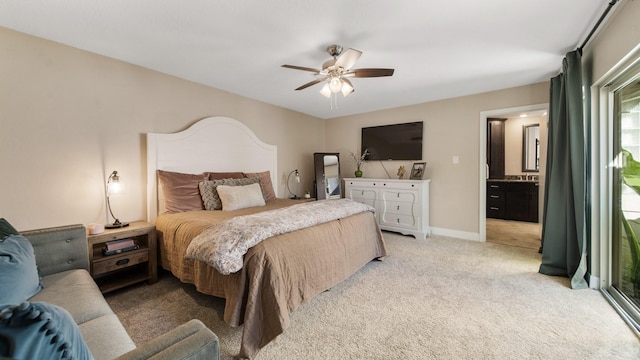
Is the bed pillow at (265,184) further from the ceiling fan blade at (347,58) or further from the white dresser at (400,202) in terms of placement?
the ceiling fan blade at (347,58)

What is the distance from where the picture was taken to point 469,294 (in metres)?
2.32

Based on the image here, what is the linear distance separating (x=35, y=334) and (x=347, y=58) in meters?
2.32

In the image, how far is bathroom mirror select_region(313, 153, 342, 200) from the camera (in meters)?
4.83

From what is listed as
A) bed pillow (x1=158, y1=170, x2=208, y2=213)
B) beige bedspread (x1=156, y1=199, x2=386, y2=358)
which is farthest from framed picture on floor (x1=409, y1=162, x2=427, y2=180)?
bed pillow (x1=158, y1=170, x2=208, y2=213)

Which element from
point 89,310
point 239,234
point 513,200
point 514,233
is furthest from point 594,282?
point 89,310

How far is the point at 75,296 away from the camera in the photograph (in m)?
1.43

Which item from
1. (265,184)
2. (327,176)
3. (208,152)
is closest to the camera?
(208,152)

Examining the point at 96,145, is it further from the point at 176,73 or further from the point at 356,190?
the point at 356,190

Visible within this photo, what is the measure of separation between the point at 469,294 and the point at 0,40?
450cm

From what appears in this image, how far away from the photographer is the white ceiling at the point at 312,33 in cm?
184

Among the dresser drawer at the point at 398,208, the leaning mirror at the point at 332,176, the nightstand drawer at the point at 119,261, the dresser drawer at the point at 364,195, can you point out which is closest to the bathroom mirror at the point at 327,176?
the leaning mirror at the point at 332,176

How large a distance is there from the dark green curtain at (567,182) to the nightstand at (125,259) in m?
4.04

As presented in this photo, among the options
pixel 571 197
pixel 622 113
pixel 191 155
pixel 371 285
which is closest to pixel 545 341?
pixel 371 285

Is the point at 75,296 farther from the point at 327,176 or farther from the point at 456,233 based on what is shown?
the point at 456,233
